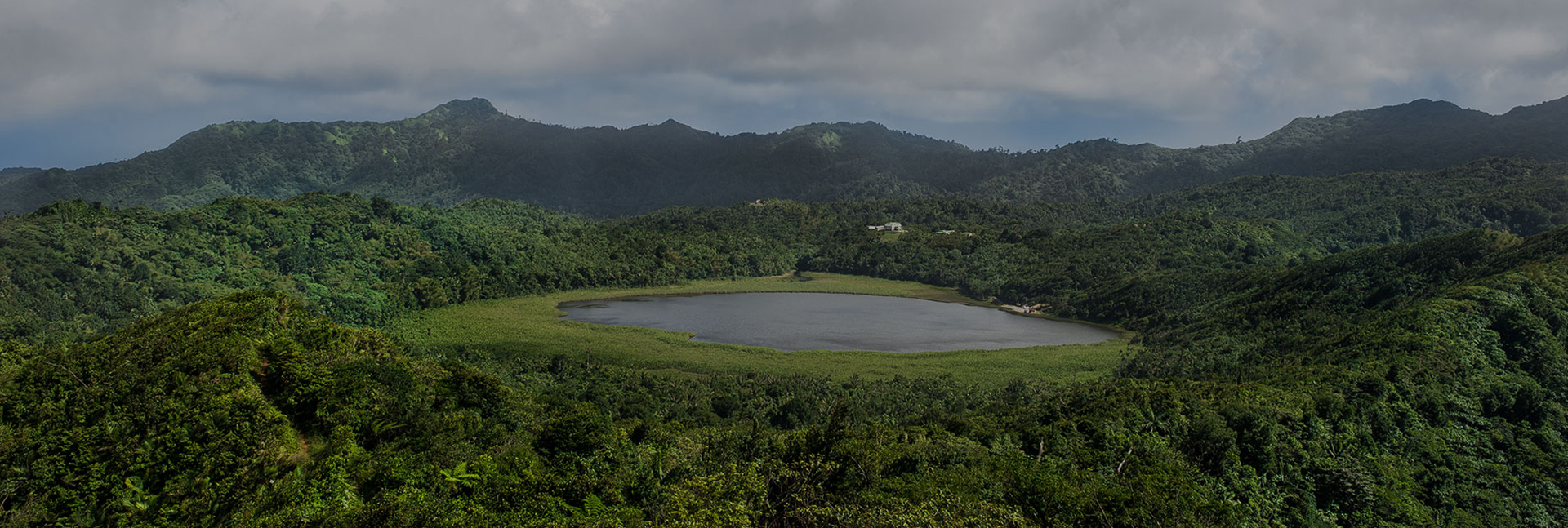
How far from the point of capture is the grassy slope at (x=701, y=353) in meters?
56.8

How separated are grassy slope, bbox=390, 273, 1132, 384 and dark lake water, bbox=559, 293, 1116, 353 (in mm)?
4153

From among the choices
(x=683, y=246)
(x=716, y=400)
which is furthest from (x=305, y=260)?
(x=716, y=400)

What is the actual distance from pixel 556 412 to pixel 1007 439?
58.9 feet

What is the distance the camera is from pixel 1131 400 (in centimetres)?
3697

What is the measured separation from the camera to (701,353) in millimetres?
61969

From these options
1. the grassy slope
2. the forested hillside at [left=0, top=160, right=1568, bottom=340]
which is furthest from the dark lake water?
the forested hillside at [left=0, top=160, right=1568, bottom=340]

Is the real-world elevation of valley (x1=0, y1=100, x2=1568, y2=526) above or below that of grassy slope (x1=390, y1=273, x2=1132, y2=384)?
above

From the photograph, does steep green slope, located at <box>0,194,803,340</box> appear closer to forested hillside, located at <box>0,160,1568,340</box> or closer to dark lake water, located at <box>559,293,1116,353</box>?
forested hillside, located at <box>0,160,1568,340</box>

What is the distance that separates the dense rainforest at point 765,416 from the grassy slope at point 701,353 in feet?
8.46

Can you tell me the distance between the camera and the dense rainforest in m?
22.8

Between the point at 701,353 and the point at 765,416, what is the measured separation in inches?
678

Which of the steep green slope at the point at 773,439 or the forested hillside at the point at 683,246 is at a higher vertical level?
the forested hillside at the point at 683,246

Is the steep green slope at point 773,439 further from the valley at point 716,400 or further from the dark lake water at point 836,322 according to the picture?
the dark lake water at point 836,322

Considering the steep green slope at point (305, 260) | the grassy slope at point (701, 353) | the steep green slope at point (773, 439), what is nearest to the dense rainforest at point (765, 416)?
the steep green slope at point (773, 439)
